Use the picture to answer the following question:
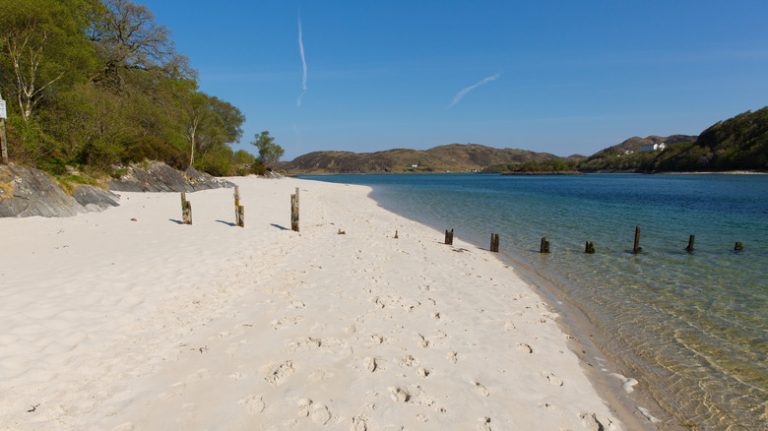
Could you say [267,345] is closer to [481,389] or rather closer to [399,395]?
[399,395]

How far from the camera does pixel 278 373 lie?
4.57 m

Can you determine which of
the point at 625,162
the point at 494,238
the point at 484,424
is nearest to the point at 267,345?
the point at 484,424

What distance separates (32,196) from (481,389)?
1646cm

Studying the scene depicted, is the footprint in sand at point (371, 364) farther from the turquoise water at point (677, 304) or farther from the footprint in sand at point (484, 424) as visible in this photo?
the turquoise water at point (677, 304)

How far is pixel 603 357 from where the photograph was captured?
604cm

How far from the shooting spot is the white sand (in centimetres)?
392

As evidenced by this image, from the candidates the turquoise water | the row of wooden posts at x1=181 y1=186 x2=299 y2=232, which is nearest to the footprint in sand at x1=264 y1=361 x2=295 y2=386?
the turquoise water

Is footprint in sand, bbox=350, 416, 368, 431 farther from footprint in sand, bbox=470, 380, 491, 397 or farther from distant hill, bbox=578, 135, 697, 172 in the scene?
distant hill, bbox=578, 135, 697, 172

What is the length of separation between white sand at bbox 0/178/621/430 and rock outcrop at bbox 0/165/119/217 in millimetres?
2318

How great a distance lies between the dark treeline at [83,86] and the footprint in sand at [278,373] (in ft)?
58.5

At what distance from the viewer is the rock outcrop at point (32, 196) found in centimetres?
1231

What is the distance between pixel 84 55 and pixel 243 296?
80.8 ft

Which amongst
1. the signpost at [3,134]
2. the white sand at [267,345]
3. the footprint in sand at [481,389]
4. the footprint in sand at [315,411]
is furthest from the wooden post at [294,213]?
the footprint in sand at [481,389]

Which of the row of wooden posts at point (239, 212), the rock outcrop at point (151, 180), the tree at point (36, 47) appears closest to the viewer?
the row of wooden posts at point (239, 212)
